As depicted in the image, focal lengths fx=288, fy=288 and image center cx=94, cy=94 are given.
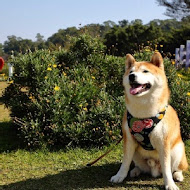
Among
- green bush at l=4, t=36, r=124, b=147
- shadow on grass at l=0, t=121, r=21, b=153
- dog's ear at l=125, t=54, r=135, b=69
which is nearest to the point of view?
dog's ear at l=125, t=54, r=135, b=69

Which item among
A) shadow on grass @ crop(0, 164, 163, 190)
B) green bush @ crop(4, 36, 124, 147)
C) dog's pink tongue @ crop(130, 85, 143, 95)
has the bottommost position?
shadow on grass @ crop(0, 164, 163, 190)

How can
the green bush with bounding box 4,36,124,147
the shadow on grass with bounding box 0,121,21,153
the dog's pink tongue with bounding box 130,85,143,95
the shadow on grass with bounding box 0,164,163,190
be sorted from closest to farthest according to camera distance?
the dog's pink tongue with bounding box 130,85,143,95
the shadow on grass with bounding box 0,164,163,190
the green bush with bounding box 4,36,124,147
the shadow on grass with bounding box 0,121,21,153

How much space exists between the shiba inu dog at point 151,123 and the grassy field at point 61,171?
0.21m

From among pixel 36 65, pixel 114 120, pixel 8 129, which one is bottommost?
pixel 8 129

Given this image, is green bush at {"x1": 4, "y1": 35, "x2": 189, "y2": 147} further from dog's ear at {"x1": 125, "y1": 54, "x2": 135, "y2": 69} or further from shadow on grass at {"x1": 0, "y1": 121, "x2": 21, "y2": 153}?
dog's ear at {"x1": 125, "y1": 54, "x2": 135, "y2": 69}

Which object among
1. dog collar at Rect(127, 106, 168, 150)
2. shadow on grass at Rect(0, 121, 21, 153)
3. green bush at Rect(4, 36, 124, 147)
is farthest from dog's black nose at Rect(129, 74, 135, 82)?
shadow on grass at Rect(0, 121, 21, 153)

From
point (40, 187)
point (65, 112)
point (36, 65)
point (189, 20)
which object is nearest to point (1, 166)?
point (40, 187)

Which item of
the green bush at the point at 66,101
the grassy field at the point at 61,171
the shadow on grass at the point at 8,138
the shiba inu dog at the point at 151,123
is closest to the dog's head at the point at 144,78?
the shiba inu dog at the point at 151,123

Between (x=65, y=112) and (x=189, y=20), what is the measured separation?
67.7ft

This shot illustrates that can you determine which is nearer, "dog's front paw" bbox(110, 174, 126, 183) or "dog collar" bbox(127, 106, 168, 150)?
"dog collar" bbox(127, 106, 168, 150)

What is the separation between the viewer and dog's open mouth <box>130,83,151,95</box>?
2.98m

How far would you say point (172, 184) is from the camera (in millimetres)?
3203

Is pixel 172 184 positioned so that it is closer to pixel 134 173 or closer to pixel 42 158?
pixel 134 173

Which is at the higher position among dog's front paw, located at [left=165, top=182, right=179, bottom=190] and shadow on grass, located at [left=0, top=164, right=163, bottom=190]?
dog's front paw, located at [left=165, top=182, right=179, bottom=190]
